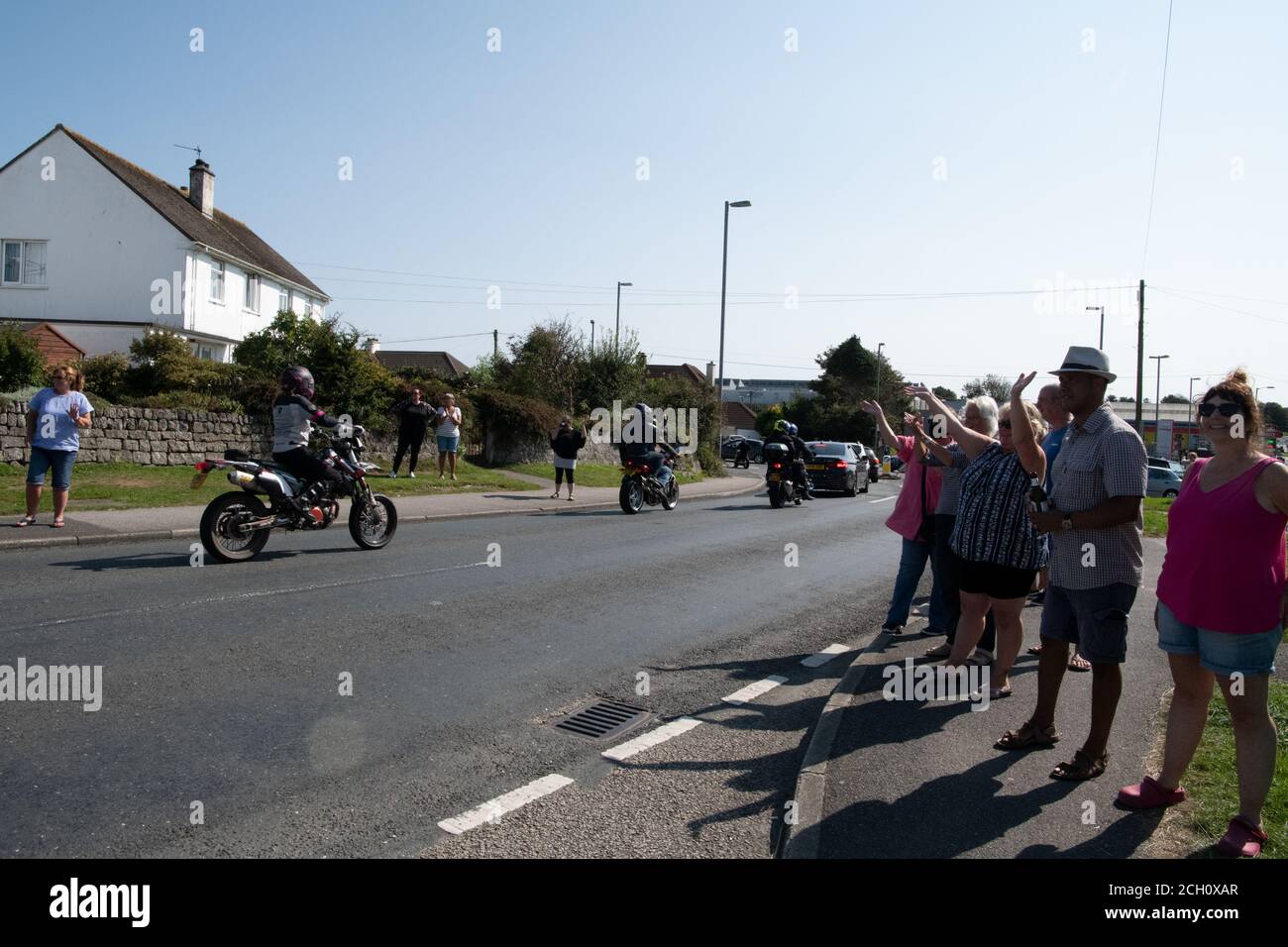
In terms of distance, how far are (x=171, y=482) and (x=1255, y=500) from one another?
15.8 metres

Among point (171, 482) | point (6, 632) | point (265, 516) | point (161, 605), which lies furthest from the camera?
point (171, 482)

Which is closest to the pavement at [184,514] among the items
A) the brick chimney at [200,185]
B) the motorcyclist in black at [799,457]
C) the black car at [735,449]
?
the motorcyclist in black at [799,457]

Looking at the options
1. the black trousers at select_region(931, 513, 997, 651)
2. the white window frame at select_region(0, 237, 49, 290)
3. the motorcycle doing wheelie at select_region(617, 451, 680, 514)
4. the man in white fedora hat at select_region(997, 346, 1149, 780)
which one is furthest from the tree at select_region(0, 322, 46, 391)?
the man in white fedora hat at select_region(997, 346, 1149, 780)

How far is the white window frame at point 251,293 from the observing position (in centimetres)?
3672

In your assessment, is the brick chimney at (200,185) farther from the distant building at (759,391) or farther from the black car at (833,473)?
the distant building at (759,391)

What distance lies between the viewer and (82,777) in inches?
163

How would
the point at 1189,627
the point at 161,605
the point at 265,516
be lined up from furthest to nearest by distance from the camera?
the point at 265,516, the point at 161,605, the point at 1189,627

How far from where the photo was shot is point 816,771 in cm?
460

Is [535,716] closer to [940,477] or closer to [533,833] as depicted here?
[533,833]

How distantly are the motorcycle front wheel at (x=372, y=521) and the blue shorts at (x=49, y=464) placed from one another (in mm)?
3300

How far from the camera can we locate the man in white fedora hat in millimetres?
4449

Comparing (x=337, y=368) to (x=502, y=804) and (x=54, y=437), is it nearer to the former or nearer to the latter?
(x=54, y=437)

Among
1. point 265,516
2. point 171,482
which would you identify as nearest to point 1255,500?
point 265,516

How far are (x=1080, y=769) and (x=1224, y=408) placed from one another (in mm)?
1752
